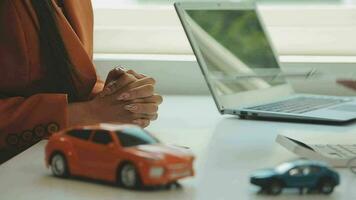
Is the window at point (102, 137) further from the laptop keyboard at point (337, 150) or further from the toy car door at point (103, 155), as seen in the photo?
the laptop keyboard at point (337, 150)

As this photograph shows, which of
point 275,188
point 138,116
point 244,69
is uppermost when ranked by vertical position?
point 244,69

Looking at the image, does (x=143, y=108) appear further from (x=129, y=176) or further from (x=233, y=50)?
(x=129, y=176)

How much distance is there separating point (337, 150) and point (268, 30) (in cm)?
93

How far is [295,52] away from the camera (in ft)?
5.79

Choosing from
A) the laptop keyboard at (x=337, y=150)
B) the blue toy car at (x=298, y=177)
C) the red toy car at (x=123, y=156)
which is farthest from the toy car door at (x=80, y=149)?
the laptop keyboard at (x=337, y=150)

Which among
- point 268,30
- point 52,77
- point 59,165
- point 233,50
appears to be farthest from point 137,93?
point 268,30

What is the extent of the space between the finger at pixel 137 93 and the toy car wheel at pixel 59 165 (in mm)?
446

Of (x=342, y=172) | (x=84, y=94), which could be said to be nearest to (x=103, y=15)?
(x=84, y=94)

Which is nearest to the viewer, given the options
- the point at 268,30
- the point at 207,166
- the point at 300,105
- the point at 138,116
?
the point at 207,166

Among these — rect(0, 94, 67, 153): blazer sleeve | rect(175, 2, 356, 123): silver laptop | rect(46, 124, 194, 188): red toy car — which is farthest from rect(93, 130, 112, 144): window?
rect(175, 2, 356, 123): silver laptop

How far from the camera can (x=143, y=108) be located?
112cm

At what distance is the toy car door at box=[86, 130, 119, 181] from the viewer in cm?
60

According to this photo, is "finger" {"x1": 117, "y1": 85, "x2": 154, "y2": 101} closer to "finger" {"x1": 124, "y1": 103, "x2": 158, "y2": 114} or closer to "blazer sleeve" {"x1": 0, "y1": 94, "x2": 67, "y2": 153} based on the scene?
"finger" {"x1": 124, "y1": 103, "x2": 158, "y2": 114}

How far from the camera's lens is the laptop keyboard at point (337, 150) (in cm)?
83
